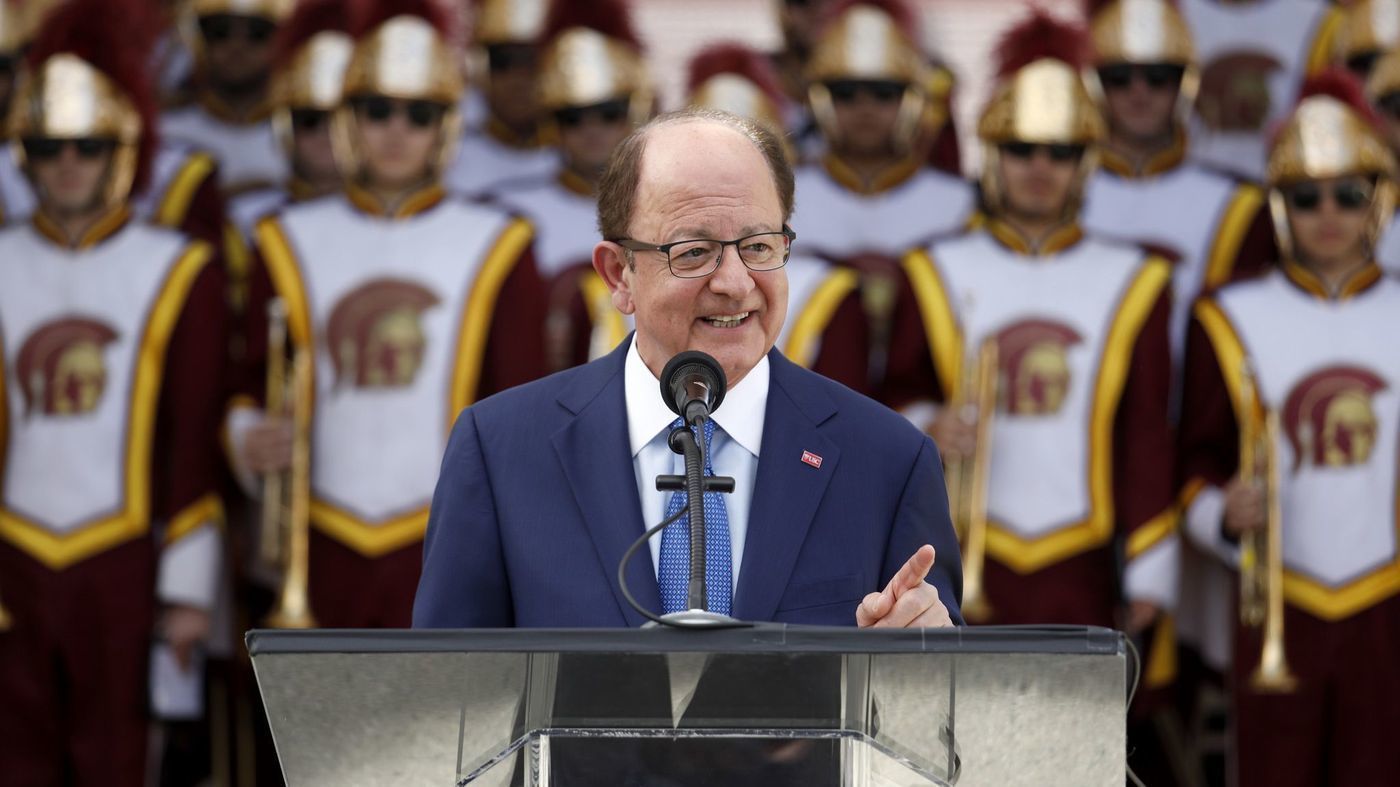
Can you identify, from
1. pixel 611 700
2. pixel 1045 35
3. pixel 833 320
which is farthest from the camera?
pixel 1045 35

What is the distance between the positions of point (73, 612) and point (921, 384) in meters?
2.63

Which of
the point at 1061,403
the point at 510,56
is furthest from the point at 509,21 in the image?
the point at 1061,403

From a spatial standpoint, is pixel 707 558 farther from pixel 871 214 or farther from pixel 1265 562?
pixel 871 214

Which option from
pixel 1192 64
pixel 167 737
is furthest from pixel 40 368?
pixel 1192 64

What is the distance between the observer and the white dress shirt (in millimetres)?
3270

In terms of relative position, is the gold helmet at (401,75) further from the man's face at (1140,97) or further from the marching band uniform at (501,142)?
the man's face at (1140,97)

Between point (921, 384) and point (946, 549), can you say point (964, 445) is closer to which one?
point (921, 384)

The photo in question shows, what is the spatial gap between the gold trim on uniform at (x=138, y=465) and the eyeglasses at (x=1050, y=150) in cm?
253

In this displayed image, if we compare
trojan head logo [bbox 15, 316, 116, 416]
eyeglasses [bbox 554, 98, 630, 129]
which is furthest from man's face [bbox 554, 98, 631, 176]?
trojan head logo [bbox 15, 316, 116, 416]

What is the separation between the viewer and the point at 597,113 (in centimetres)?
820

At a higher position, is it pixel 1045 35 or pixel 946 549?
pixel 1045 35

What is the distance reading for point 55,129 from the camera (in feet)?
24.3

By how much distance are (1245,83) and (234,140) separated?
379 centimetres

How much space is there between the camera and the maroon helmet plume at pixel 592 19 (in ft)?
28.3
